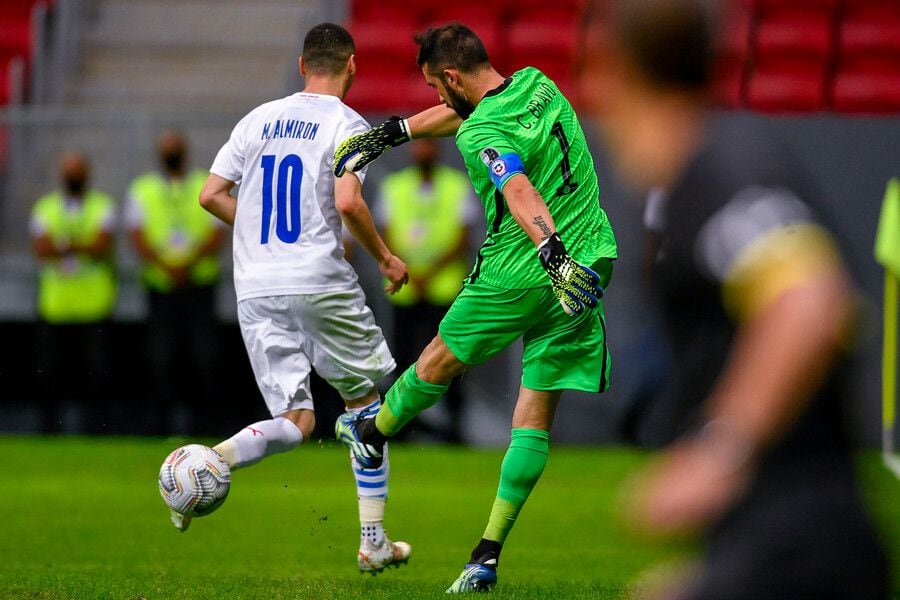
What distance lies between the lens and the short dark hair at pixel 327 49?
620cm

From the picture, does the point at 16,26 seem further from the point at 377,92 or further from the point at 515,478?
the point at 515,478

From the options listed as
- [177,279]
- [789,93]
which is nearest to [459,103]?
[177,279]

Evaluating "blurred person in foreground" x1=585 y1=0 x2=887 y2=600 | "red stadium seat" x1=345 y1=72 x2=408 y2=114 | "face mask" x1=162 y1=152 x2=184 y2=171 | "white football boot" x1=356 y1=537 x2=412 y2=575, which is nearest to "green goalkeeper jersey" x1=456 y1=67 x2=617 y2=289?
"white football boot" x1=356 y1=537 x2=412 y2=575

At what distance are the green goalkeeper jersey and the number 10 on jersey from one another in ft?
2.55

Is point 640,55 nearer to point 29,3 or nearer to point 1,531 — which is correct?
point 1,531

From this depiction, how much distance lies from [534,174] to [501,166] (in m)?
0.32

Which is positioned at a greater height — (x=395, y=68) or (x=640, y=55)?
(x=640, y=55)

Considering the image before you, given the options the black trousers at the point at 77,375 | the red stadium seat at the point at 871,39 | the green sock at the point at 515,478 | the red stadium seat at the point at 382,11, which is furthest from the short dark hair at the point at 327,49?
the red stadium seat at the point at 871,39

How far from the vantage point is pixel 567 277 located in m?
5.38

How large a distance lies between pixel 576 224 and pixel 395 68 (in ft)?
26.5

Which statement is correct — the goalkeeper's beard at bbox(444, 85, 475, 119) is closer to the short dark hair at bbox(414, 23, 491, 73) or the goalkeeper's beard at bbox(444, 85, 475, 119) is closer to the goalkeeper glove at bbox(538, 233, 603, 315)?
the short dark hair at bbox(414, 23, 491, 73)

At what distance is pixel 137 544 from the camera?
7301mm

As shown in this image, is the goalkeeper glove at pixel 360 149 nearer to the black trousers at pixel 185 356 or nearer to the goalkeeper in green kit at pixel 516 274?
the goalkeeper in green kit at pixel 516 274

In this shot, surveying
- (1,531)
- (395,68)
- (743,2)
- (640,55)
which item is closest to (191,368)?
(395,68)
